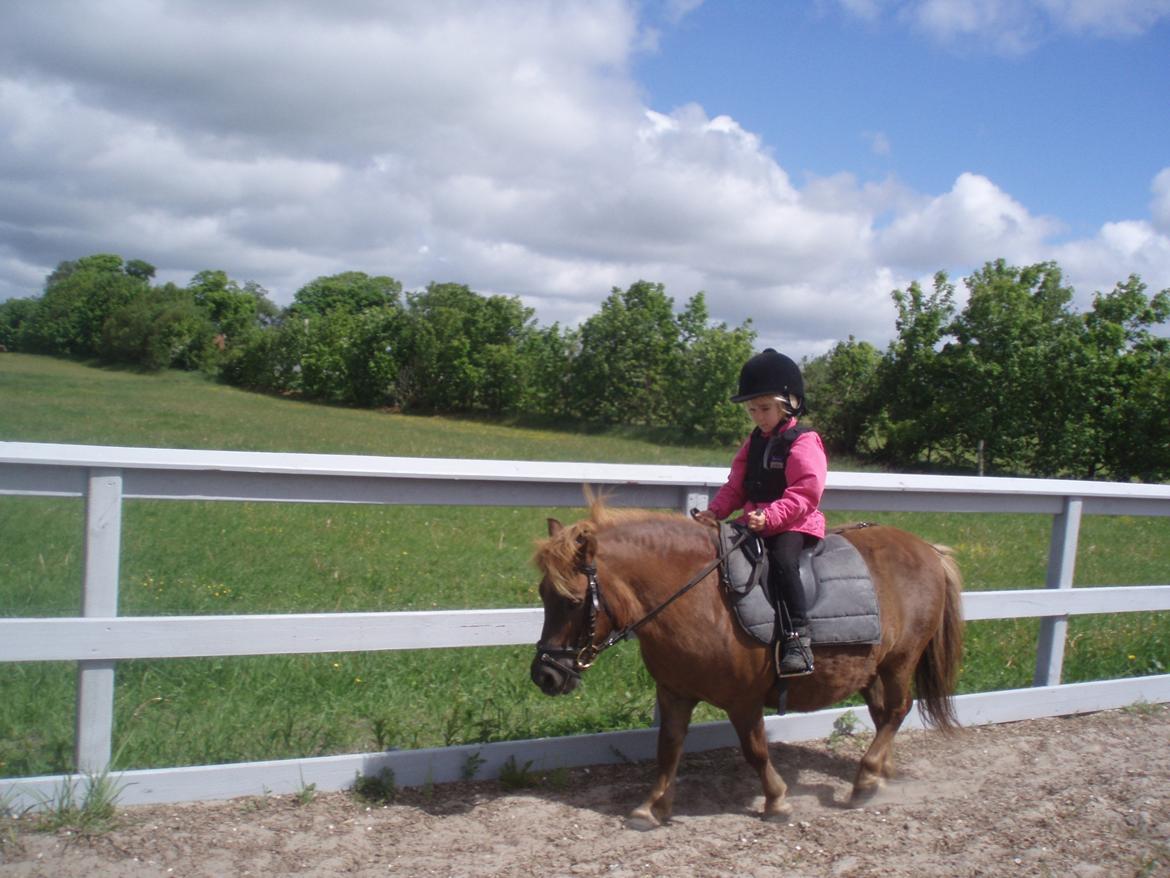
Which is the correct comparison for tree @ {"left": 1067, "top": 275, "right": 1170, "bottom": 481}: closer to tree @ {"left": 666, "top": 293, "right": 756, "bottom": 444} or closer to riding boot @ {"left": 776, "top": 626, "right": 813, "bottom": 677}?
tree @ {"left": 666, "top": 293, "right": 756, "bottom": 444}

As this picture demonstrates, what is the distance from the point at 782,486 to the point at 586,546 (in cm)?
100

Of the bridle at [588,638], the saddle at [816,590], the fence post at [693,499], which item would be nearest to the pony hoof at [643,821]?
the bridle at [588,638]

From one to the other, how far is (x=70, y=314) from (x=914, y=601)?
272 ft

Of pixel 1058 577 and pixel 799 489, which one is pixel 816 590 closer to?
pixel 799 489

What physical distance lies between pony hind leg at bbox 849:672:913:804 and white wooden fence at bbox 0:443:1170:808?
22.3 inches

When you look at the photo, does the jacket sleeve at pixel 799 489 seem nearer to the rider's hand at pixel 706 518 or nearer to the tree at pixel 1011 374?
the rider's hand at pixel 706 518

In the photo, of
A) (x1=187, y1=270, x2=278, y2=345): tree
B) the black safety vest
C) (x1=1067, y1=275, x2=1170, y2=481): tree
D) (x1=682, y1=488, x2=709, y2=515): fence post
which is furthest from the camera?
(x1=187, y1=270, x2=278, y2=345): tree

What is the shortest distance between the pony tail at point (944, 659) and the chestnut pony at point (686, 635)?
18 cm

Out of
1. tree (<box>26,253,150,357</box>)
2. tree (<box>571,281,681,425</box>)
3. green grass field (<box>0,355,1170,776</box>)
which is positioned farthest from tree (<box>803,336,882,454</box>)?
tree (<box>26,253,150,357</box>)

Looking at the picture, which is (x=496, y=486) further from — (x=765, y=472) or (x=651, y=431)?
(x=651, y=431)

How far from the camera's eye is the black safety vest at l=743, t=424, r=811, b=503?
3.74 meters

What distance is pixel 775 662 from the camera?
11.8ft

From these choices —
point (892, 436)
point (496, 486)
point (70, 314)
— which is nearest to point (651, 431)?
point (892, 436)

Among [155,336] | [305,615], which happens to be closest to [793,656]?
[305,615]
